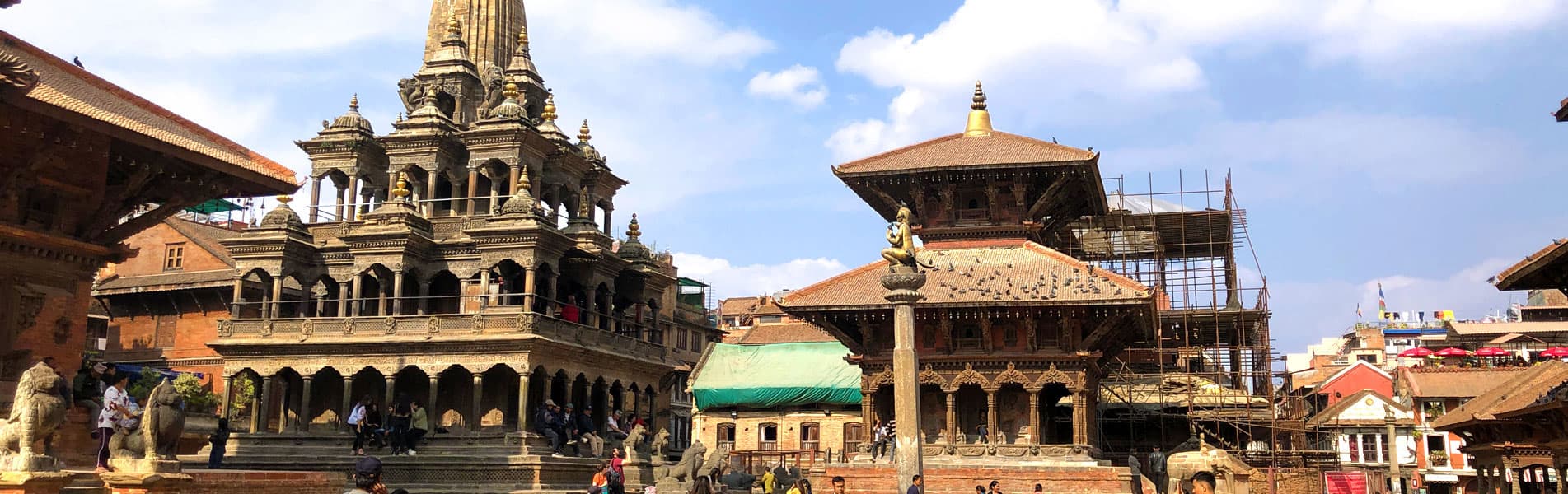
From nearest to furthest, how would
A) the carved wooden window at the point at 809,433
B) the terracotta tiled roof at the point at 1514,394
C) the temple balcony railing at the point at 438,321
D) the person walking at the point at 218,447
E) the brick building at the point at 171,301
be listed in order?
the person walking at the point at 218,447
the temple balcony railing at the point at 438,321
the terracotta tiled roof at the point at 1514,394
the brick building at the point at 171,301
the carved wooden window at the point at 809,433

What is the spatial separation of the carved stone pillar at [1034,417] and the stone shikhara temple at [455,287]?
12103 mm

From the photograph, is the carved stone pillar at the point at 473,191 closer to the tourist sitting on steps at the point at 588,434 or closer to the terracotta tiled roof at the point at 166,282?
the tourist sitting on steps at the point at 588,434

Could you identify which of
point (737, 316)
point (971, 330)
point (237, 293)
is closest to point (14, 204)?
point (237, 293)

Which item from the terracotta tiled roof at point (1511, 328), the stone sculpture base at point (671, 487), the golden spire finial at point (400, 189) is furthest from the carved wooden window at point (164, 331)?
the terracotta tiled roof at point (1511, 328)

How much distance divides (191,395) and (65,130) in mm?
26373

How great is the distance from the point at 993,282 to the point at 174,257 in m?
32.9

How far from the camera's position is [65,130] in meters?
19.0

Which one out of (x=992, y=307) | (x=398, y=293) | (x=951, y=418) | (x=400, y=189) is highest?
(x=400, y=189)

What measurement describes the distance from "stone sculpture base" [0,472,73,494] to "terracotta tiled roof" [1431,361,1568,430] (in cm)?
3250

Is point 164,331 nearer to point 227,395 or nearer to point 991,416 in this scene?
point 227,395

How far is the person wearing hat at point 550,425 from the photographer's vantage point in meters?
35.6

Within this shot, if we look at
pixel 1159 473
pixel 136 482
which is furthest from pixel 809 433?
pixel 136 482

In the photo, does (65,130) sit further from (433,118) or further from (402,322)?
(433,118)

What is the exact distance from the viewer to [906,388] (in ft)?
67.1
